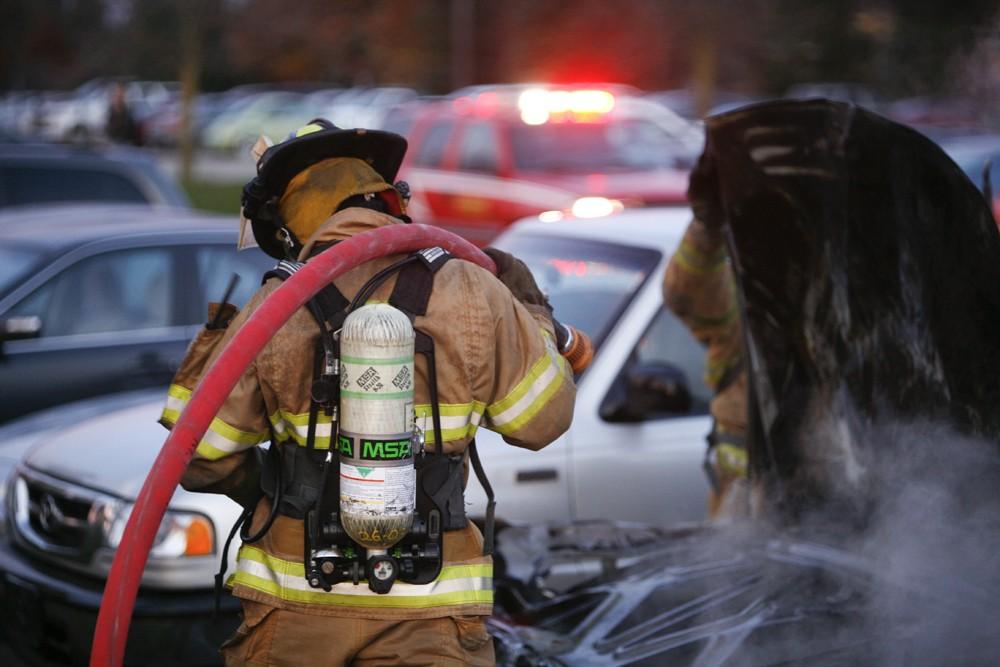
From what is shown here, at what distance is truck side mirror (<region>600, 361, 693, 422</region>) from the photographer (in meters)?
4.46

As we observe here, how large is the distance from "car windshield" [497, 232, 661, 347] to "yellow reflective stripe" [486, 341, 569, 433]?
1.98 m

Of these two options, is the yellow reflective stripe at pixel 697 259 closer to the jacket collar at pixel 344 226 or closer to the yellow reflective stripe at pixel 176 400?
the jacket collar at pixel 344 226

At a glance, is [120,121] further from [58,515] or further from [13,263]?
[58,515]

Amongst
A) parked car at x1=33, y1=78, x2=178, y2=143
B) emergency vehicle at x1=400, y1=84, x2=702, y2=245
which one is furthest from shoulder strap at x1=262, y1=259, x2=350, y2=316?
parked car at x1=33, y1=78, x2=178, y2=143

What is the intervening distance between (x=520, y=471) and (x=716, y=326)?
0.84m

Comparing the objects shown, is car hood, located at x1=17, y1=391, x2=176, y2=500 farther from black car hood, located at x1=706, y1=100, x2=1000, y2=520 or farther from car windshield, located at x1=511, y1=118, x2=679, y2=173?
car windshield, located at x1=511, y1=118, x2=679, y2=173

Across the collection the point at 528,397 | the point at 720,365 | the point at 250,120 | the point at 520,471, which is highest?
the point at 528,397

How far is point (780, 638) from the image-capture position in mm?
2924

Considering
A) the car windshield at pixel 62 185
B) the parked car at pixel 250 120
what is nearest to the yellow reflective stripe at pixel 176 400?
the car windshield at pixel 62 185

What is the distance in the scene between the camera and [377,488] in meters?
2.35

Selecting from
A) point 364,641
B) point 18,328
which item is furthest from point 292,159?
point 18,328

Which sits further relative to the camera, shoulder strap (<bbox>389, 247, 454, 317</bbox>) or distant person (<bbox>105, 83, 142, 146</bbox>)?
distant person (<bbox>105, 83, 142, 146</bbox>)

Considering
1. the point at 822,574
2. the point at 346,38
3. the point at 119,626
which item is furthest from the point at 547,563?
the point at 346,38

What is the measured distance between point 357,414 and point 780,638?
1.21 metres
